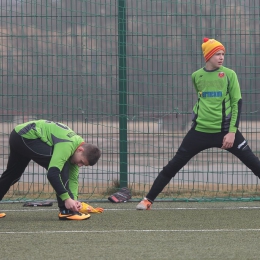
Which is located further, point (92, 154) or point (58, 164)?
point (58, 164)

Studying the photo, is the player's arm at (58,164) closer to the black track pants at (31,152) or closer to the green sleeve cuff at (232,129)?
the black track pants at (31,152)

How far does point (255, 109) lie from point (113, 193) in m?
2.17

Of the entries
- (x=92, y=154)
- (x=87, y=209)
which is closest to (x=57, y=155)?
(x=92, y=154)

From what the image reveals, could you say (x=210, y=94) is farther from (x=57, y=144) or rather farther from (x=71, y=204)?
(x=71, y=204)

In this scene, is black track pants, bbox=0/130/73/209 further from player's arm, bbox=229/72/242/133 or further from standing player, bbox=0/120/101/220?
player's arm, bbox=229/72/242/133

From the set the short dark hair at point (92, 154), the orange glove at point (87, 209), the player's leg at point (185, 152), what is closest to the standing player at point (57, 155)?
the short dark hair at point (92, 154)

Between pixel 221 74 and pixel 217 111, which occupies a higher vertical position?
pixel 221 74

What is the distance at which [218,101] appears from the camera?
30.8ft

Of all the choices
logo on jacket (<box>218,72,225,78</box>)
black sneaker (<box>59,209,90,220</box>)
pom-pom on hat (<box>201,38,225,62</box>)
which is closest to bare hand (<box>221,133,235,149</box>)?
logo on jacket (<box>218,72,225,78</box>)

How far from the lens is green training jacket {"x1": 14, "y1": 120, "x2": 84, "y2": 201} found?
8.55 meters

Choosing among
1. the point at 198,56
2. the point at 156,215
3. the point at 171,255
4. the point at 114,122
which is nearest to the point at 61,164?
the point at 156,215

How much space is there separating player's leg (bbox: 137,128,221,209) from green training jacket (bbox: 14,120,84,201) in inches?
45.4

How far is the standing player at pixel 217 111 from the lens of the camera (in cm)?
934

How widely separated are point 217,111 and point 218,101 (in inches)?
4.2
